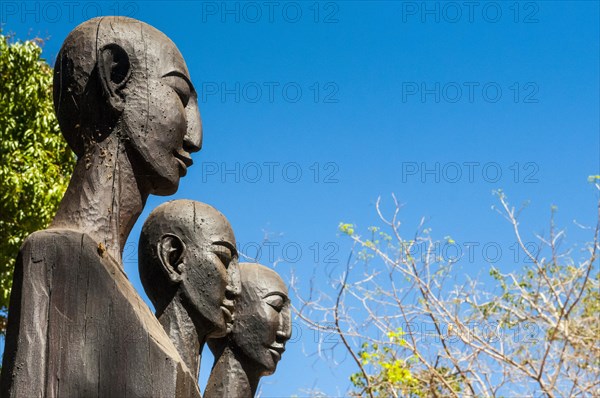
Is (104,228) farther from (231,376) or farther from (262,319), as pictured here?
(262,319)

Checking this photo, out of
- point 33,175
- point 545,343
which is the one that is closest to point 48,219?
point 33,175

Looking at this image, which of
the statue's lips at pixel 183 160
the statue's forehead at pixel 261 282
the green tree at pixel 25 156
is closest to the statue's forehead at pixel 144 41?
the statue's lips at pixel 183 160

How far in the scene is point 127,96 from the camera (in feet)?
11.7

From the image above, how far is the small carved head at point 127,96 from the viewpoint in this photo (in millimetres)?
3547

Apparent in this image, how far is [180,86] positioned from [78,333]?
1014 millimetres

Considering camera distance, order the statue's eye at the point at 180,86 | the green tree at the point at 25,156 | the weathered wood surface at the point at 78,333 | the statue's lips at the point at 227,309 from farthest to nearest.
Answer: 1. the green tree at the point at 25,156
2. the statue's lips at the point at 227,309
3. the statue's eye at the point at 180,86
4. the weathered wood surface at the point at 78,333

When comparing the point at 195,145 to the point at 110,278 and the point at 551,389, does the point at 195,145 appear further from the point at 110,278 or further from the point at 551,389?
the point at 551,389

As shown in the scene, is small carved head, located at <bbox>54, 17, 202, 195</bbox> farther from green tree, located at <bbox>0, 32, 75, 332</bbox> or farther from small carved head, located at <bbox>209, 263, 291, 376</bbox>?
green tree, located at <bbox>0, 32, 75, 332</bbox>

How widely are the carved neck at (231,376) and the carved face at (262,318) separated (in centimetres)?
6

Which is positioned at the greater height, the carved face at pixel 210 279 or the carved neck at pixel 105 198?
the carved face at pixel 210 279

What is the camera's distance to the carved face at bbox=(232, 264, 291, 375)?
6.43 meters

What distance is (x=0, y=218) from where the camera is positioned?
11008 millimetres

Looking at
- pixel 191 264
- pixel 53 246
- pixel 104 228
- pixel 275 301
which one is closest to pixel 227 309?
pixel 191 264

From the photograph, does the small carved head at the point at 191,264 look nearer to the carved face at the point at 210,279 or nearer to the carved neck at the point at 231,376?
the carved face at the point at 210,279
